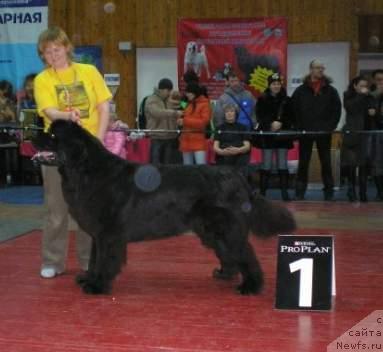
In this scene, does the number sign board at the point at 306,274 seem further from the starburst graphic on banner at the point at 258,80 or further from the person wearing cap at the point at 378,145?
the starburst graphic on banner at the point at 258,80

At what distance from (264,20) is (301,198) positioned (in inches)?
162

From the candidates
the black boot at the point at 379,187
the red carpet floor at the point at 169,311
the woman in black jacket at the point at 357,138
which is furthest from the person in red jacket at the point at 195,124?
the red carpet floor at the point at 169,311

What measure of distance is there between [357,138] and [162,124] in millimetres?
2764

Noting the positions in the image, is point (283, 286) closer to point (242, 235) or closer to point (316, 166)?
point (242, 235)

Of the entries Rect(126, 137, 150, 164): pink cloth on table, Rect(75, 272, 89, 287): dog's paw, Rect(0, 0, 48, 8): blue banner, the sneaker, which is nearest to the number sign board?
Rect(75, 272, 89, 287): dog's paw

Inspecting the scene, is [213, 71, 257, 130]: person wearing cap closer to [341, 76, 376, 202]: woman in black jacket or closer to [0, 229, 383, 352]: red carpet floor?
[341, 76, 376, 202]: woman in black jacket

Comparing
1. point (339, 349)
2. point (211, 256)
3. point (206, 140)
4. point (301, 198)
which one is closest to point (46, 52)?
point (211, 256)

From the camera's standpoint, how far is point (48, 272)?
4.60 metres

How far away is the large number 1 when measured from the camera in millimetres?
3719


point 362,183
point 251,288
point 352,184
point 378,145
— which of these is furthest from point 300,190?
point 251,288

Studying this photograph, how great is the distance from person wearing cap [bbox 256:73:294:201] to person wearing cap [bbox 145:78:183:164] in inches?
48.5

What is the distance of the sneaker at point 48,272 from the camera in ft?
15.1

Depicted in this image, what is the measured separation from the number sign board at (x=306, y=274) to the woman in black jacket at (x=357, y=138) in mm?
4804

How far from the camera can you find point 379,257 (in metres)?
5.17
